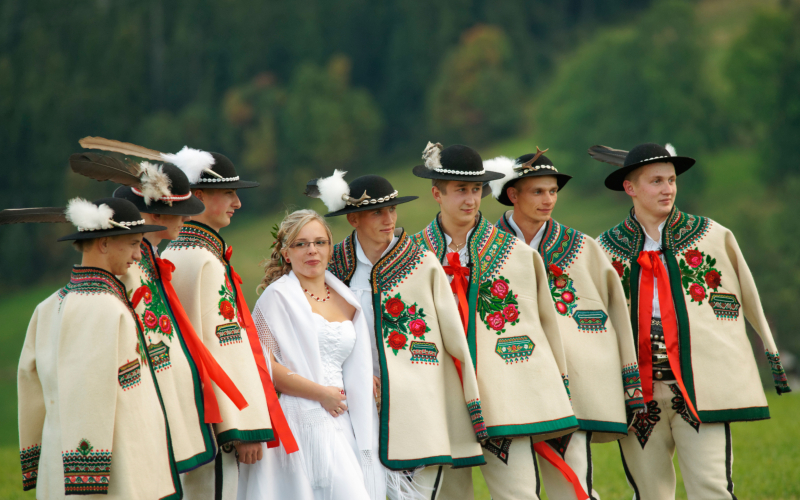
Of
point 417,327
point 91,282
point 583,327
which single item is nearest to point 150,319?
point 91,282

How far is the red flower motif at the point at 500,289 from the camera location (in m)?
4.48

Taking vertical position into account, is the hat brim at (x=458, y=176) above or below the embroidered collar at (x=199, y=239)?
above

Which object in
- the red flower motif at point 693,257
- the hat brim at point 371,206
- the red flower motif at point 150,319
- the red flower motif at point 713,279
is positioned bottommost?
the red flower motif at point 713,279

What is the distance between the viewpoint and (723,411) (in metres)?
4.55

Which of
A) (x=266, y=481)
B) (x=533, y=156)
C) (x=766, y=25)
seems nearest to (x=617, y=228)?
(x=533, y=156)

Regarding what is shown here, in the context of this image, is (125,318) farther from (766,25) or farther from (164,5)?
(164,5)

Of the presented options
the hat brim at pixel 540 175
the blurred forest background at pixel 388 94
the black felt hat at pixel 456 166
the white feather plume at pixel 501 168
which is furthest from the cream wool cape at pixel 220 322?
the blurred forest background at pixel 388 94

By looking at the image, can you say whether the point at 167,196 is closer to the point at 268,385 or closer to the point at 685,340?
the point at 268,385

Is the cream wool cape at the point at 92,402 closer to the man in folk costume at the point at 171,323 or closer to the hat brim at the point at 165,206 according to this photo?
the man in folk costume at the point at 171,323

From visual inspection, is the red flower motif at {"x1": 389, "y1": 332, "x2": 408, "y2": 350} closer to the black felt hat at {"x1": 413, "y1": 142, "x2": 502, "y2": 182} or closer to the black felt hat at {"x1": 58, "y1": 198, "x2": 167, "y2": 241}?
the black felt hat at {"x1": 413, "y1": 142, "x2": 502, "y2": 182}

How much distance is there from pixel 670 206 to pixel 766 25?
109 feet

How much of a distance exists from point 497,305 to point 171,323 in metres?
1.73

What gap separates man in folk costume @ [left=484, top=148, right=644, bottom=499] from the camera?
15.0ft

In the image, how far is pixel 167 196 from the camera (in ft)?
12.5
